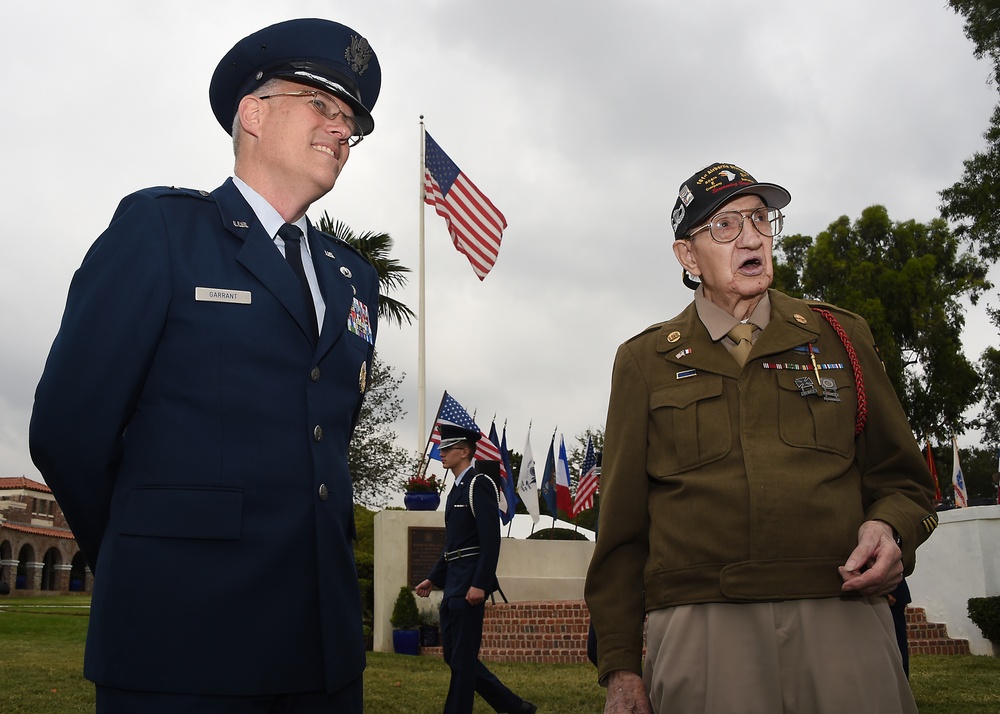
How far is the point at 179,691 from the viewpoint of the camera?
1976 mm

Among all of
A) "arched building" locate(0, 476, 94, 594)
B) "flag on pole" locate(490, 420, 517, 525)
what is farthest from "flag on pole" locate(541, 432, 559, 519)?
"arched building" locate(0, 476, 94, 594)

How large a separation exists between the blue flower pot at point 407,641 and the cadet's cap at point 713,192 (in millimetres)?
12962

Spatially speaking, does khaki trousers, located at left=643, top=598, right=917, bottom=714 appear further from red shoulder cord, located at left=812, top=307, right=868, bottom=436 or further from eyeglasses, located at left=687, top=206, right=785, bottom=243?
eyeglasses, located at left=687, top=206, right=785, bottom=243

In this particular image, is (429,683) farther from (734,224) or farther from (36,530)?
(36,530)

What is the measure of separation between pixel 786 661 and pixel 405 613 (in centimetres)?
1345

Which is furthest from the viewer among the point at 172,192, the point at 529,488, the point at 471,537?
the point at 529,488

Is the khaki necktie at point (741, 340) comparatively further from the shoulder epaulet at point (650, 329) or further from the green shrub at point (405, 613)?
the green shrub at point (405, 613)

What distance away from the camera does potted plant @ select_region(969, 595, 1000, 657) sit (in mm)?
12305

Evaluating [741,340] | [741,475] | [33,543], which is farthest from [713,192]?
[33,543]

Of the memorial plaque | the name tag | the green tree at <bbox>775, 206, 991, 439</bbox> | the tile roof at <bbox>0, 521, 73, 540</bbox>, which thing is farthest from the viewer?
the tile roof at <bbox>0, 521, 73, 540</bbox>

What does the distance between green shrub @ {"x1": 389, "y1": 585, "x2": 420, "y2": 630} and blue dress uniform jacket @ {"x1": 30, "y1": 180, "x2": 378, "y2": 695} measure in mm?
13317

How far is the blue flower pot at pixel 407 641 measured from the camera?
14883mm

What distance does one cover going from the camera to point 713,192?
9.59 feet

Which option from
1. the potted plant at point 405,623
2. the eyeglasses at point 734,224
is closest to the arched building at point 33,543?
the potted plant at point 405,623
